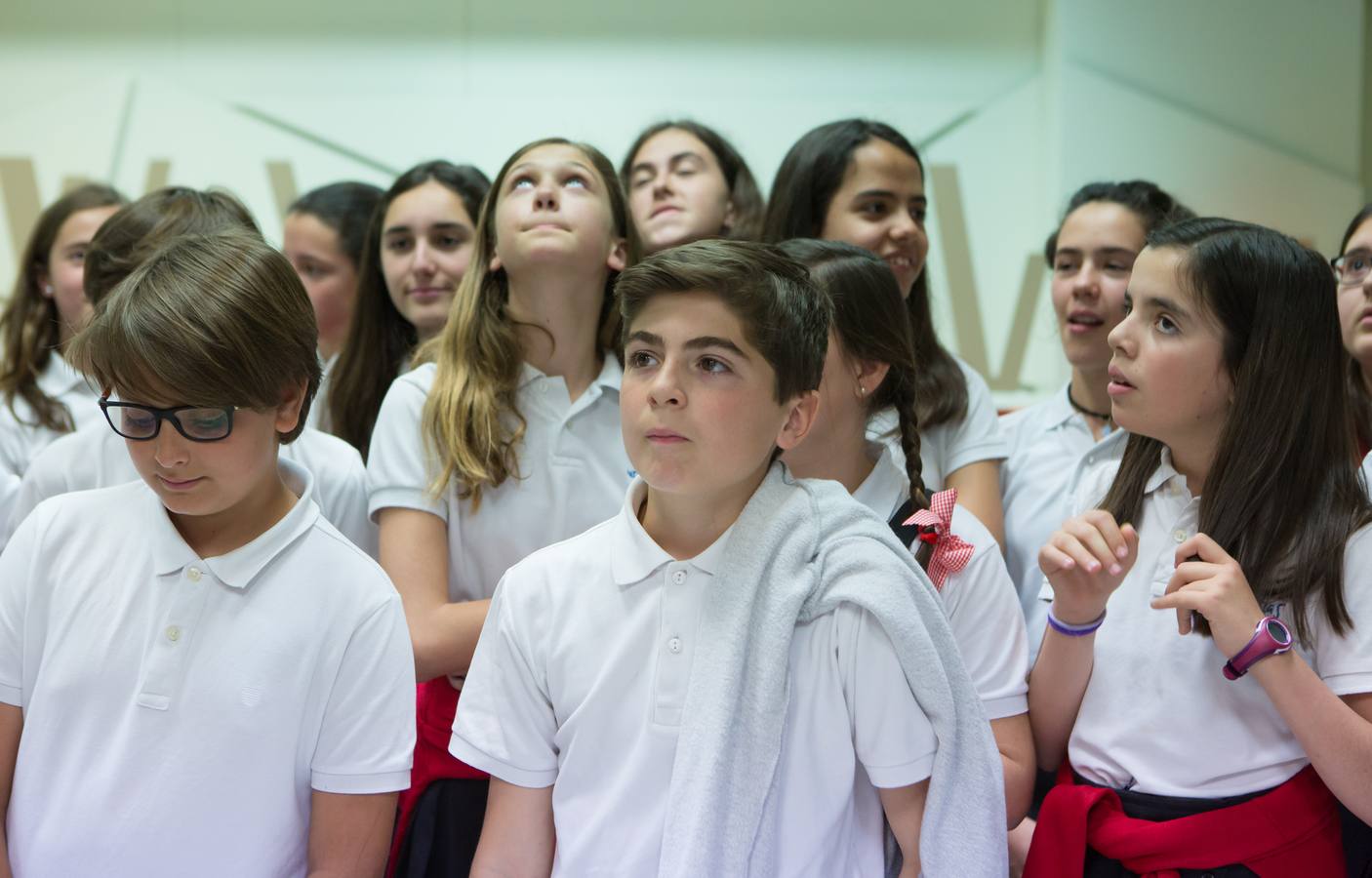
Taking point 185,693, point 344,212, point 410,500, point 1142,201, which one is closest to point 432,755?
point 410,500

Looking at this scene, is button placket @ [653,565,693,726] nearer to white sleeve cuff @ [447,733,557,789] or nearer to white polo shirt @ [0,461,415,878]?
white sleeve cuff @ [447,733,557,789]

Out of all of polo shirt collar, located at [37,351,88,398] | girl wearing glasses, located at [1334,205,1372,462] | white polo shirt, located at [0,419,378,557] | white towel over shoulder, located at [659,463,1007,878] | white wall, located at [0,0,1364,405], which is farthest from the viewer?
white wall, located at [0,0,1364,405]

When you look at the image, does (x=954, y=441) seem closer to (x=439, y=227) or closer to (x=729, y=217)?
(x=729, y=217)

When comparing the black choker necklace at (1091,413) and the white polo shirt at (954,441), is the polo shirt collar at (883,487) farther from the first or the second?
the black choker necklace at (1091,413)

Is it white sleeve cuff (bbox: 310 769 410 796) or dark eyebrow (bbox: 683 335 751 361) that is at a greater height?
dark eyebrow (bbox: 683 335 751 361)

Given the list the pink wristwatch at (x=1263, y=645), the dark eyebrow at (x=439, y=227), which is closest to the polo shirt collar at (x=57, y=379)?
the dark eyebrow at (x=439, y=227)

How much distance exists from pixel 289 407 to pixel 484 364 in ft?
1.76

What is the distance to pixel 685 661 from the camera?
1.53 metres

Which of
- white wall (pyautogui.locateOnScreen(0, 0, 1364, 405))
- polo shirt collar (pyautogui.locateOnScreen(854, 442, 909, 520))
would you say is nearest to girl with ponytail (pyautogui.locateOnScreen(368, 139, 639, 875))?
polo shirt collar (pyautogui.locateOnScreen(854, 442, 909, 520))

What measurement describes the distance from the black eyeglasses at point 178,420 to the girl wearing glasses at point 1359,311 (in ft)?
6.64

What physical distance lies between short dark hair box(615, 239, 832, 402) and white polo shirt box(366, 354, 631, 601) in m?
0.60

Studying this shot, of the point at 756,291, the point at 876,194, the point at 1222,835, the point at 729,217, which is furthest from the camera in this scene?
the point at 729,217

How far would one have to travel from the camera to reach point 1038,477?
2.54 meters

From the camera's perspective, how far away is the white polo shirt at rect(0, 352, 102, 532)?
2.47 m
